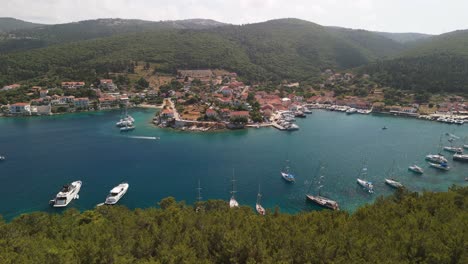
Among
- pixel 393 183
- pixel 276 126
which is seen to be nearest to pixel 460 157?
pixel 393 183

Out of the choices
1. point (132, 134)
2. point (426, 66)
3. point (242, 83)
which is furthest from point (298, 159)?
point (426, 66)

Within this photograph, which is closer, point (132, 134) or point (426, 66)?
point (132, 134)

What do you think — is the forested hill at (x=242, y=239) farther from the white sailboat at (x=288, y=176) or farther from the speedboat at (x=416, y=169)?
the speedboat at (x=416, y=169)

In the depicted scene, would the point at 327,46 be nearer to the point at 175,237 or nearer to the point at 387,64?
the point at 387,64

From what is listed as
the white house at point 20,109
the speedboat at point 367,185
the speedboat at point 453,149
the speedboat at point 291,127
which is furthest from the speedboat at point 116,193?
the white house at point 20,109

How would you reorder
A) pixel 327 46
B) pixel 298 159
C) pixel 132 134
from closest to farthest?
pixel 298 159 < pixel 132 134 < pixel 327 46

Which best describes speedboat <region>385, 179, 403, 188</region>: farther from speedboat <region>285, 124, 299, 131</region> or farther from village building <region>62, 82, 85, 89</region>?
village building <region>62, 82, 85, 89</region>
